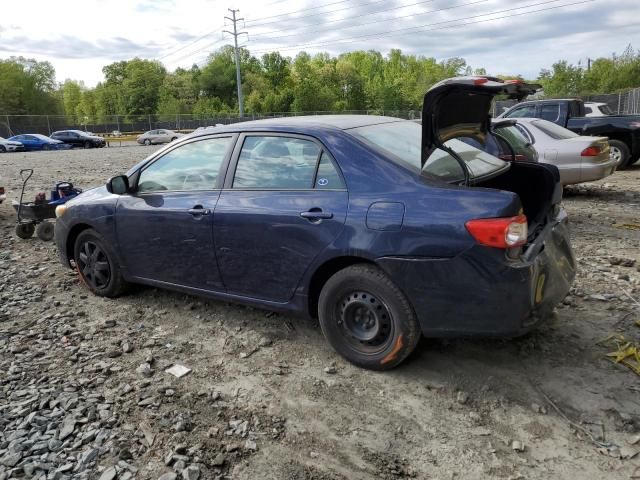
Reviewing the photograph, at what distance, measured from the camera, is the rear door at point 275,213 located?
11.3ft

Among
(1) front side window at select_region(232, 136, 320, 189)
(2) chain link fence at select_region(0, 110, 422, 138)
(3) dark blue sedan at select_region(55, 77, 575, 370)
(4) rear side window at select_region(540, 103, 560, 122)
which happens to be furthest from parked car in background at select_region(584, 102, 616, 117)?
(2) chain link fence at select_region(0, 110, 422, 138)

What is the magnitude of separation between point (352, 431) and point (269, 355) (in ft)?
3.55

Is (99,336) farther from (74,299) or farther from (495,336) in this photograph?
(495,336)

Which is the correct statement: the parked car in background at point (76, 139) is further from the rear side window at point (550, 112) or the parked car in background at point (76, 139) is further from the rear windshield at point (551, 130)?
the rear windshield at point (551, 130)

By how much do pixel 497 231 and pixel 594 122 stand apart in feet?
35.4

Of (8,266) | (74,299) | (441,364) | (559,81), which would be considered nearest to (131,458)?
(441,364)

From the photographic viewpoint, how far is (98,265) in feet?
16.1

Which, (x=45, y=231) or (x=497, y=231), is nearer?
(x=497, y=231)

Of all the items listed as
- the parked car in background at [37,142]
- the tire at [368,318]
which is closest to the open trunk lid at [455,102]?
the tire at [368,318]

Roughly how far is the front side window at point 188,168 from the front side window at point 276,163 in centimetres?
23

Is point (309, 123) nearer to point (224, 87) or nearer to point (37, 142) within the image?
point (37, 142)

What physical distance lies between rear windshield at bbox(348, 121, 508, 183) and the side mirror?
2.12 m

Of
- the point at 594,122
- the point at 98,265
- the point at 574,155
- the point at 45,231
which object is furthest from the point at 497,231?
the point at 594,122

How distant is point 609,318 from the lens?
413 centimetres
